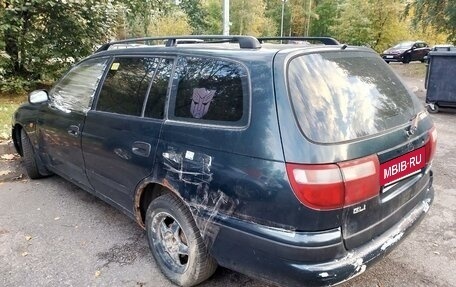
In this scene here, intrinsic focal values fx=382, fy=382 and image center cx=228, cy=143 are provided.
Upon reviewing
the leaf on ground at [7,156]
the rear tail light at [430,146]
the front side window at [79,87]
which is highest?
the front side window at [79,87]

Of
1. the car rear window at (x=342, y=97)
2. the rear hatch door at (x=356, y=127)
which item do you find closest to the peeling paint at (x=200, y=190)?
the rear hatch door at (x=356, y=127)

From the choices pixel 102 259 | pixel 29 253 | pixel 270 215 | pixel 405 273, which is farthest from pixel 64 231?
pixel 405 273

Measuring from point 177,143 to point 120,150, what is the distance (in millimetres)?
692

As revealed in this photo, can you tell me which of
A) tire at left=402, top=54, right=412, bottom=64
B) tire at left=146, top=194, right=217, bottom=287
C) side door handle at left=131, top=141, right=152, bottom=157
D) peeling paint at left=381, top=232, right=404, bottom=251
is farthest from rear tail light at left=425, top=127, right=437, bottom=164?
tire at left=402, top=54, right=412, bottom=64

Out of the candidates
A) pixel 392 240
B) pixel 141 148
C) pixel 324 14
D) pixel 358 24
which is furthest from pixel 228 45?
pixel 324 14

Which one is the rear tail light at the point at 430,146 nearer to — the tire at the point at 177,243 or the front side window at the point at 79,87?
the tire at the point at 177,243

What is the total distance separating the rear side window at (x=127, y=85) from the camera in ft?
9.46

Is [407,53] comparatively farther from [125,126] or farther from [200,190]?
[200,190]

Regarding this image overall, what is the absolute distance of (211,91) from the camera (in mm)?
2373

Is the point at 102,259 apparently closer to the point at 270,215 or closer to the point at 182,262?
the point at 182,262

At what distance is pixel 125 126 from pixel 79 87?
1086mm

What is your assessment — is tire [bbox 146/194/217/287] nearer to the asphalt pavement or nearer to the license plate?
the asphalt pavement

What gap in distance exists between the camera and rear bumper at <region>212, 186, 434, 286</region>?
1.98m

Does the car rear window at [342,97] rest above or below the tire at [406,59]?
above
